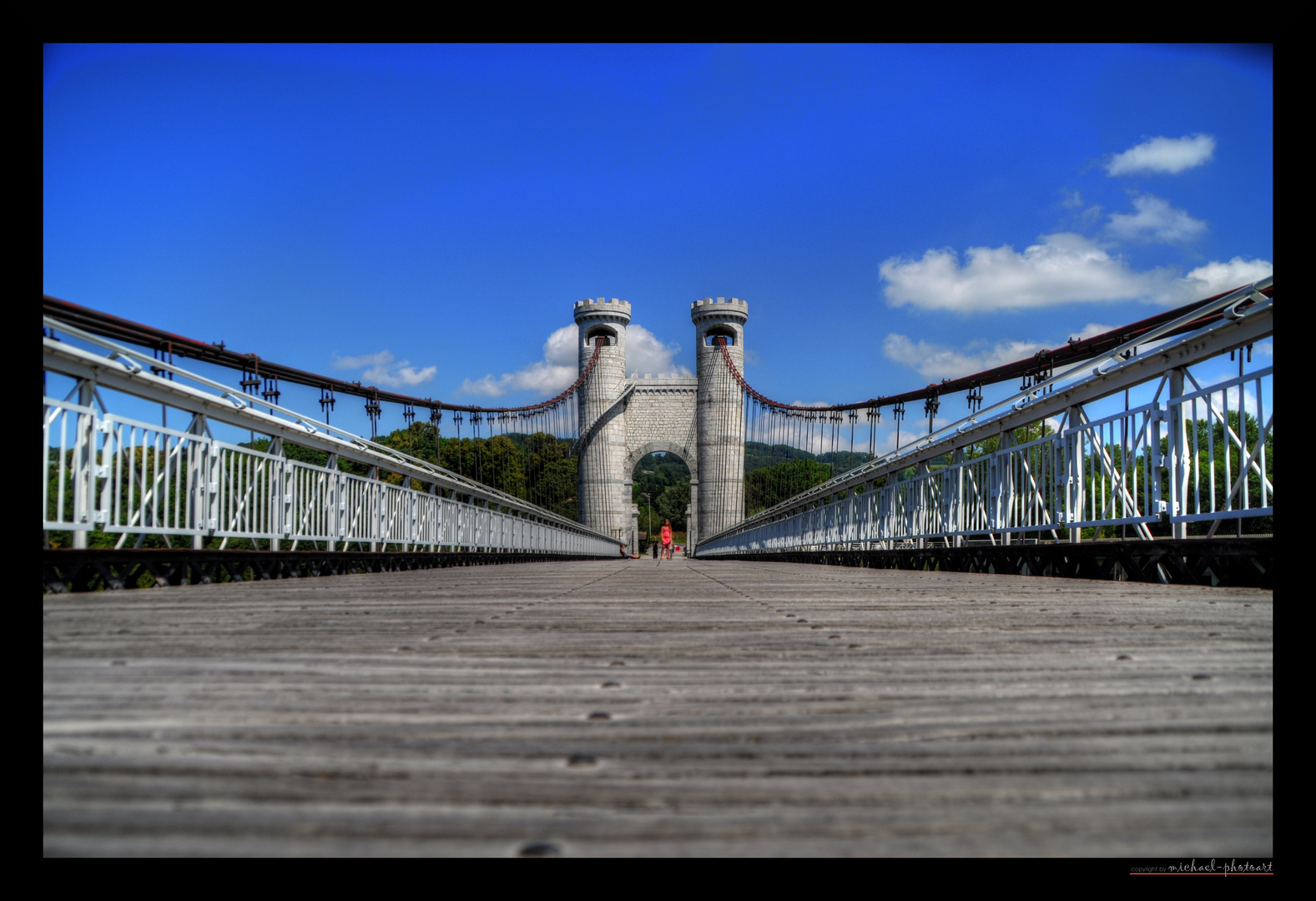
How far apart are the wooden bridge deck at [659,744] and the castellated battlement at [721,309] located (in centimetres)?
3908

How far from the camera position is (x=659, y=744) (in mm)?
765

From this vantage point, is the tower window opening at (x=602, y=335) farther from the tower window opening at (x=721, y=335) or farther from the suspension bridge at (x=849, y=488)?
the suspension bridge at (x=849, y=488)

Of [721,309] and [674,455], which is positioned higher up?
[721,309]

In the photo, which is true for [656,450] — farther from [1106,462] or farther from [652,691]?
[652,691]

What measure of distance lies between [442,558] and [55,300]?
163 inches

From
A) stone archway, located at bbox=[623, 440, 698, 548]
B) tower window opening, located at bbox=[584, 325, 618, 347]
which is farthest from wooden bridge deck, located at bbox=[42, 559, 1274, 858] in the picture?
tower window opening, located at bbox=[584, 325, 618, 347]

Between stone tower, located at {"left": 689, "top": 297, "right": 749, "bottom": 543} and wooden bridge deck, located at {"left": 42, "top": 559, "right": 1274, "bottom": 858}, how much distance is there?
117ft

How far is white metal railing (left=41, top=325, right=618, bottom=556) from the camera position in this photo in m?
3.02

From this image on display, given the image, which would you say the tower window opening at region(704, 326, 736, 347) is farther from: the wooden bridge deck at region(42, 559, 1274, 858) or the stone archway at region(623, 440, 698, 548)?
the wooden bridge deck at region(42, 559, 1274, 858)

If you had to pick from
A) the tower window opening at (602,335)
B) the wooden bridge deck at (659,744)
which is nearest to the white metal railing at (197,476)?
the wooden bridge deck at (659,744)

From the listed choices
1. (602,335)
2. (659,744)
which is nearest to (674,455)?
(602,335)

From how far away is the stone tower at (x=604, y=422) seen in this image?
39844 millimetres

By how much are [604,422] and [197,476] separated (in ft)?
118
